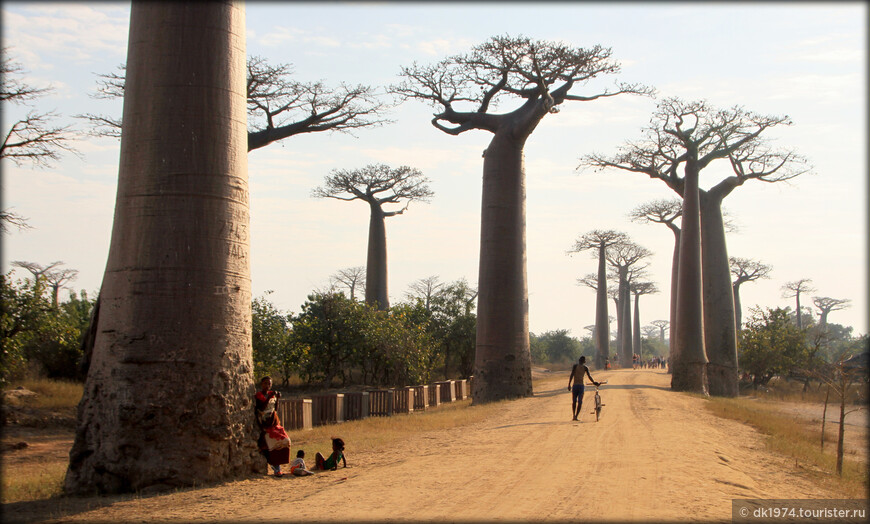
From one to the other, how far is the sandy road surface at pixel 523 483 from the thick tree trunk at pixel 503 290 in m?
6.00

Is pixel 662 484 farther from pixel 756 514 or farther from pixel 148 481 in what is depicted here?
pixel 148 481

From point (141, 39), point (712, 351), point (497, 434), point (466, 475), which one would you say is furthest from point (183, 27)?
point (712, 351)

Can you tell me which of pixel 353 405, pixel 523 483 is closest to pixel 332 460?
pixel 523 483

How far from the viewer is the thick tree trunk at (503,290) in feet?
57.9

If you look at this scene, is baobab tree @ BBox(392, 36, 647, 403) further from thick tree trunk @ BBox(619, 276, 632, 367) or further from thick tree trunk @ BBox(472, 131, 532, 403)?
thick tree trunk @ BBox(619, 276, 632, 367)

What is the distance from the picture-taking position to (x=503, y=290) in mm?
17688

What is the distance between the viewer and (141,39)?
7.54 metres

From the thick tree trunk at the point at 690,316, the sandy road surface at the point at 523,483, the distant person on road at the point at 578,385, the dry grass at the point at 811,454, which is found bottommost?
the dry grass at the point at 811,454

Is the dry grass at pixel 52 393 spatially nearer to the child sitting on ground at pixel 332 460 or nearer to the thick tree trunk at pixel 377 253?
the child sitting on ground at pixel 332 460

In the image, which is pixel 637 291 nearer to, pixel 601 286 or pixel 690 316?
pixel 601 286

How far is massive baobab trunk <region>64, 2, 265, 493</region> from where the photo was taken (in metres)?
6.98

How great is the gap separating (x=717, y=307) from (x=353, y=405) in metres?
16.5

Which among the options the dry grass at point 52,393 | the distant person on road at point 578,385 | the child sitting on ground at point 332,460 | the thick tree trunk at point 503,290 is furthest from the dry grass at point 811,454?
the dry grass at point 52,393

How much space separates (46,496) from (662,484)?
5.99 m
